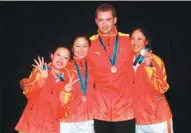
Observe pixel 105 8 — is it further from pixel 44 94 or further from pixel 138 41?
pixel 44 94

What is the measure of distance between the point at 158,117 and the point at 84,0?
50.0 inches

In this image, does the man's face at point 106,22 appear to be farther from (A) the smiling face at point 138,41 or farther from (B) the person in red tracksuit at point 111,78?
(A) the smiling face at point 138,41

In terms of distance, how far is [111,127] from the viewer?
2688 millimetres

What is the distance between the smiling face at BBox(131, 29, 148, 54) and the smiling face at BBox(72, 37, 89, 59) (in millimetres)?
423

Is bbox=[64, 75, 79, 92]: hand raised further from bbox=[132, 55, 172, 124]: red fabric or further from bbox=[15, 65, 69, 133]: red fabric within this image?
bbox=[132, 55, 172, 124]: red fabric

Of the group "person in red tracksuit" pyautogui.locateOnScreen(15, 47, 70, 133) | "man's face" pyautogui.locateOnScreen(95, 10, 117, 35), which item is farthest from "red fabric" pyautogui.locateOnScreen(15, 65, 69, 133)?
"man's face" pyautogui.locateOnScreen(95, 10, 117, 35)

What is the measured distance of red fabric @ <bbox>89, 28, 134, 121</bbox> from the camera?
8.79ft

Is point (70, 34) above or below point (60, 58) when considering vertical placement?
above

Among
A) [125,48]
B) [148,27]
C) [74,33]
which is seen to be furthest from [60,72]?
[148,27]

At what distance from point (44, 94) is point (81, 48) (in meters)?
0.53

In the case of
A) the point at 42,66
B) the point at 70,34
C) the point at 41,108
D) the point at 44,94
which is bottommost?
the point at 41,108

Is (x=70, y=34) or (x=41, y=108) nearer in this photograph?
(x=41, y=108)

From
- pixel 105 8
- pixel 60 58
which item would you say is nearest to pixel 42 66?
pixel 60 58

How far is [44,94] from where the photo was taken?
274 cm
